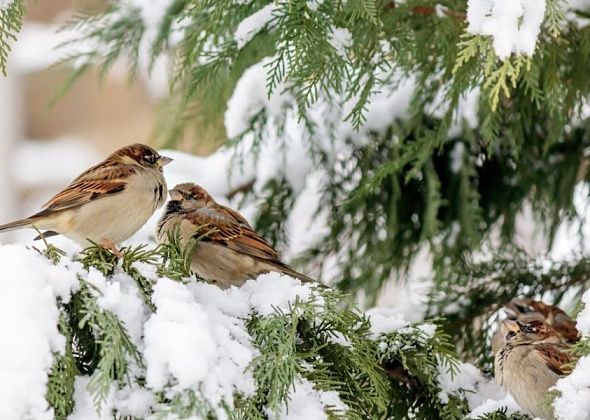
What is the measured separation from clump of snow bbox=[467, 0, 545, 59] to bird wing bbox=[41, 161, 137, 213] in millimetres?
1077

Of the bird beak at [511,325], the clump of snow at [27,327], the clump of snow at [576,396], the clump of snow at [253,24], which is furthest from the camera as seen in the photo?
the bird beak at [511,325]

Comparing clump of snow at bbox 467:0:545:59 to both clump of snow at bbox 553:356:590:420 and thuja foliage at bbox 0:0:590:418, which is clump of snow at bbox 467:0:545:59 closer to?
clump of snow at bbox 553:356:590:420

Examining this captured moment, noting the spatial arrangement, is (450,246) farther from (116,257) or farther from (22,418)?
(22,418)

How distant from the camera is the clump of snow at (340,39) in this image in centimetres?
189

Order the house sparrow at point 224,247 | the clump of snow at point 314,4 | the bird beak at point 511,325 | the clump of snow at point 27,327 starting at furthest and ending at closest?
the house sparrow at point 224,247, the bird beak at point 511,325, the clump of snow at point 314,4, the clump of snow at point 27,327

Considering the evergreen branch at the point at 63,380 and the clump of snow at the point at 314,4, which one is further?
the clump of snow at the point at 314,4

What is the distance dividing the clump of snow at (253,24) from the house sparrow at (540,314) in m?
0.98

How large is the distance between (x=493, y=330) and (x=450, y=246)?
257 mm

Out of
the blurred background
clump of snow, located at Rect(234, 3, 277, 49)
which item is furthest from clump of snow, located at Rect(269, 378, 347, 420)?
the blurred background

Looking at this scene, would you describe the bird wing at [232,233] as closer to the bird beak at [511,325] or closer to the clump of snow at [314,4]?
the bird beak at [511,325]

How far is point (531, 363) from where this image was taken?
1943mm

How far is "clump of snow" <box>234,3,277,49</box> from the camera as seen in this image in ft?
6.53

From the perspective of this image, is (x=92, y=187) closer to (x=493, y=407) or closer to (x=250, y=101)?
(x=250, y=101)

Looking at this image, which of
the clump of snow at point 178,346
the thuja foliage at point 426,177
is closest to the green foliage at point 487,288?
the thuja foliage at point 426,177
